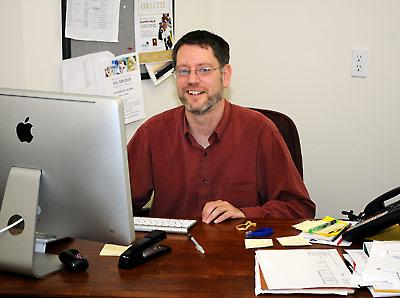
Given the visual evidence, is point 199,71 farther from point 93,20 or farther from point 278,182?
point 93,20

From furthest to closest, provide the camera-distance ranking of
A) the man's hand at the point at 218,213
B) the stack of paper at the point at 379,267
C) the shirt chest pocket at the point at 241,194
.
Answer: the shirt chest pocket at the point at 241,194 < the man's hand at the point at 218,213 < the stack of paper at the point at 379,267

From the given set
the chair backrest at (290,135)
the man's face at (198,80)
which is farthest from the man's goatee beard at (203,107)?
the chair backrest at (290,135)

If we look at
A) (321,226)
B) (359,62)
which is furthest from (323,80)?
(321,226)

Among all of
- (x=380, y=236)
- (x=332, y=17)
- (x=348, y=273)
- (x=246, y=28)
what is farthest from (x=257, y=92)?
(x=348, y=273)

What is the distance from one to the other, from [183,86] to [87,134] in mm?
927

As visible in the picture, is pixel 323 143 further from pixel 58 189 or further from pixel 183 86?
pixel 58 189

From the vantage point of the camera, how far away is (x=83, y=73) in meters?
2.58

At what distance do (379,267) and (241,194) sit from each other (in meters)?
0.84

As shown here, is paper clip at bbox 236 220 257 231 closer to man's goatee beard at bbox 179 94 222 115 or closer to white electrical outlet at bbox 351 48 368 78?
man's goatee beard at bbox 179 94 222 115

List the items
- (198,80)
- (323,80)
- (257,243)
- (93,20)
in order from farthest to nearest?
(323,80) < (93,20) < (198,80) < (257,243)

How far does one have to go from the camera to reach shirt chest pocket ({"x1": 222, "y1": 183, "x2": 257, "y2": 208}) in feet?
6.82

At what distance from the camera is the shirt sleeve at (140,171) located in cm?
214

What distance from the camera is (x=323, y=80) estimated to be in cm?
272

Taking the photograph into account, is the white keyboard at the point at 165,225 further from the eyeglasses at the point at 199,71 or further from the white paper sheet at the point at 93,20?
the white paper sheet at the point at 93,20
